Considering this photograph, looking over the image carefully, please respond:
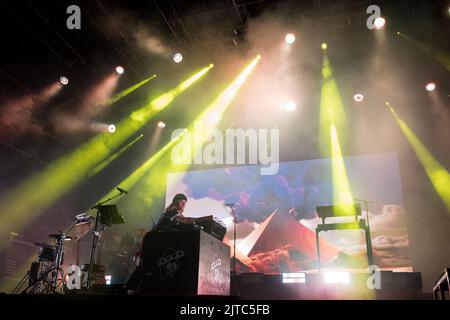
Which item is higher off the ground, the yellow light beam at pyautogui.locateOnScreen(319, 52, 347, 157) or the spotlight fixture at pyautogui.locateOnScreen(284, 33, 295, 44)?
the spotlight fixture at pyautogui.locateOnScreen(284, 33, 295, 44)

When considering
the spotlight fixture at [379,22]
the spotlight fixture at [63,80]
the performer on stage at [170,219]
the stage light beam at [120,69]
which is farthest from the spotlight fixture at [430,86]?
the spotlight fixture at [63,80]

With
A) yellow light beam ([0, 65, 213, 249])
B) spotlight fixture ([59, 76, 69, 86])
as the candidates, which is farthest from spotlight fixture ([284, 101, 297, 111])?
spotlight fixture ([59, 76, 69, 86])

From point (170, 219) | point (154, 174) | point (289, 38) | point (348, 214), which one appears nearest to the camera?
point (170, 219)

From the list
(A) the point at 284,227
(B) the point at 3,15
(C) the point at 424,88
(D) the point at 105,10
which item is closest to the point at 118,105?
(D) the point at 105,10

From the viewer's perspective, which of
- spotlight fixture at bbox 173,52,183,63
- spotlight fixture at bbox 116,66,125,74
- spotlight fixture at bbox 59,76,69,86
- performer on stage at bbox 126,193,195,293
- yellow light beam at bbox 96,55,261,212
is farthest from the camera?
yellow light beam at bbox 96,55,261,212

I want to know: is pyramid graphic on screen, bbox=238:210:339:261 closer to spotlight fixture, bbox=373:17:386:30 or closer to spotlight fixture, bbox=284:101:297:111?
spotlight fixture, bbox=284:101:297:111

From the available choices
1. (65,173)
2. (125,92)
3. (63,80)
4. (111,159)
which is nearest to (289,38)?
(125,92)

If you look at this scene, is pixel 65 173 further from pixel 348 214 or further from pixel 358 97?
pixel 358 97

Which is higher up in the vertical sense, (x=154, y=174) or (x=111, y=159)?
(x=111, y=159)

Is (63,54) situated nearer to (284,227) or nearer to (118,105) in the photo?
(118,105)

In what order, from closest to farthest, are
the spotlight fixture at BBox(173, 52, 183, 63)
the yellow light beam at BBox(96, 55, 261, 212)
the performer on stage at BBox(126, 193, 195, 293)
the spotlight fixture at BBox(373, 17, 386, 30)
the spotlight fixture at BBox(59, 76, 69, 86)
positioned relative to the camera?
the performer on stage at BBox(126, 193, 195, 293) < the spotlight fixture at BBox(373, 17, 386, 30) < the spotlight fixture at BBox(59, 76, 69, 86) < the spotlight fixture at BBox(173, 52, 183, 63) < the yellow light beam at BBox(96, 55, 261, 212)

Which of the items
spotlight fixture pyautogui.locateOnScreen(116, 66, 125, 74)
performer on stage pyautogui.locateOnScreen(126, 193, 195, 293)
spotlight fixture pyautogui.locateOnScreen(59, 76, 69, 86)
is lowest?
performer on stage pyautogui.locateOnScreen(126, 193, 195, 293)

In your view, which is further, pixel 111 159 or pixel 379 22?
pixel 111 159

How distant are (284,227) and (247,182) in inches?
49.9
